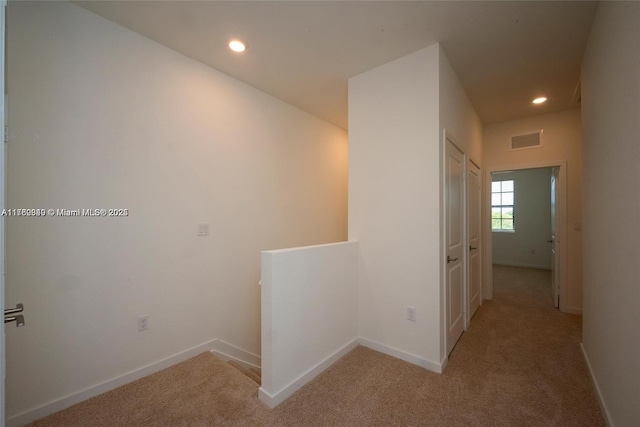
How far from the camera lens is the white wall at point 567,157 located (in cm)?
338

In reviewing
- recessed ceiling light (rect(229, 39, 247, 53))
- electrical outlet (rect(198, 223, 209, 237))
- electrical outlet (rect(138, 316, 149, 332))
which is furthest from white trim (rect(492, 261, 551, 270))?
electrical outlet (rect(138, 316, 149, 332))

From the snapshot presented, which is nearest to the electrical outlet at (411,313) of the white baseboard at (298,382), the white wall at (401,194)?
the white wall at (401,194)

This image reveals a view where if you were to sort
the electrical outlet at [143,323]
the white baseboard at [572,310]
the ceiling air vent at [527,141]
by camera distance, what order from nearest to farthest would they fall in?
the electrical outlet at [143,323]
the white baseboard at [572,310]
the ceiling air vent at [527,141]

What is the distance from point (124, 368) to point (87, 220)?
1.13 meters

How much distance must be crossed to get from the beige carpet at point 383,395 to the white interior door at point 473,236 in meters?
0.78

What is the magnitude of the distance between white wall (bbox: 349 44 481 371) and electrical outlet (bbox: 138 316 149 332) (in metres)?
1.87

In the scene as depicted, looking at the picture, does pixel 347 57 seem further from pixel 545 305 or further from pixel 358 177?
pixel 545 305

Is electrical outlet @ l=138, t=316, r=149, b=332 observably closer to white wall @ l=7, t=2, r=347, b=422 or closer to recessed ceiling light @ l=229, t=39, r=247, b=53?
white wall @ l=7, t=2, r=347, b=422

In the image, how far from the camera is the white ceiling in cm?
180

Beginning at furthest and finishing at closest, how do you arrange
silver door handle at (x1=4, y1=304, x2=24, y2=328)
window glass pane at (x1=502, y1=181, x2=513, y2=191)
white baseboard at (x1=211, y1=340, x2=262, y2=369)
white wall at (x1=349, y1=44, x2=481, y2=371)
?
window glass pane at (x1=502, y1=181, x2=513, y2=191) < white baseboard at (x1=211, y1=340, x2=262, y2=369) < white wall at (x1=349, y1=44, x2=481, y2=371) < silver door handle at (x1=4, y1=304, x2=24, y2=328)

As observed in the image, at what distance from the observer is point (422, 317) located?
7.16 feet

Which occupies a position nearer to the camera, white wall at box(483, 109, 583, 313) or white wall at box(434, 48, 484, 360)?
white wall at box(434, 48, 484, 360)

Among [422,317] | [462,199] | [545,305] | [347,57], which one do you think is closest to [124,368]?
[422,317]

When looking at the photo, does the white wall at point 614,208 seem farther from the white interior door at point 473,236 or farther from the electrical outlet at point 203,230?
the electrical outlet at point 203,230
